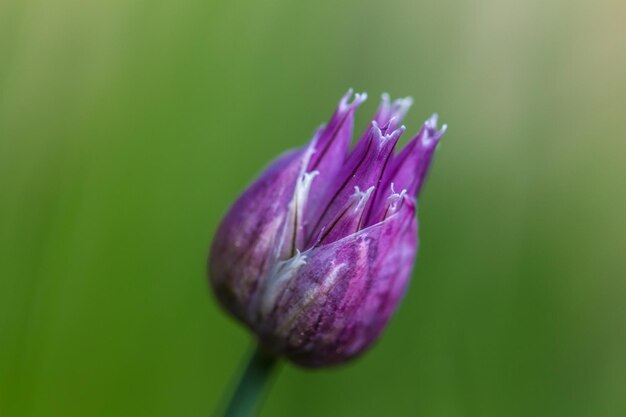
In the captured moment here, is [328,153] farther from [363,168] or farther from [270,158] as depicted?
[270,158]

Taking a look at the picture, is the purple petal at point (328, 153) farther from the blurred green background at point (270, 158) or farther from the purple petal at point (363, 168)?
the blurred green background at point (270, 158)

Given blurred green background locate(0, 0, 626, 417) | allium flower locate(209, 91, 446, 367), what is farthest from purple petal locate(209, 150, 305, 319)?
blurred green background locate(0, 0, 626, 417)

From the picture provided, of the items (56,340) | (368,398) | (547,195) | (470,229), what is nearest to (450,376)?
(368,398)

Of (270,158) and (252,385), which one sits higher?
(270,158)

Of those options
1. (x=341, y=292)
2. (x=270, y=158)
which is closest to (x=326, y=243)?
(x=341, y=292)

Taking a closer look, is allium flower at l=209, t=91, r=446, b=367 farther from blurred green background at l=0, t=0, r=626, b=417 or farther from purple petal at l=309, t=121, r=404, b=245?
blurred green background at l=0, t=0, r=626, b=417

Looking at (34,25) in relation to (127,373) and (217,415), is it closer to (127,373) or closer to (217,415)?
(127,373)
